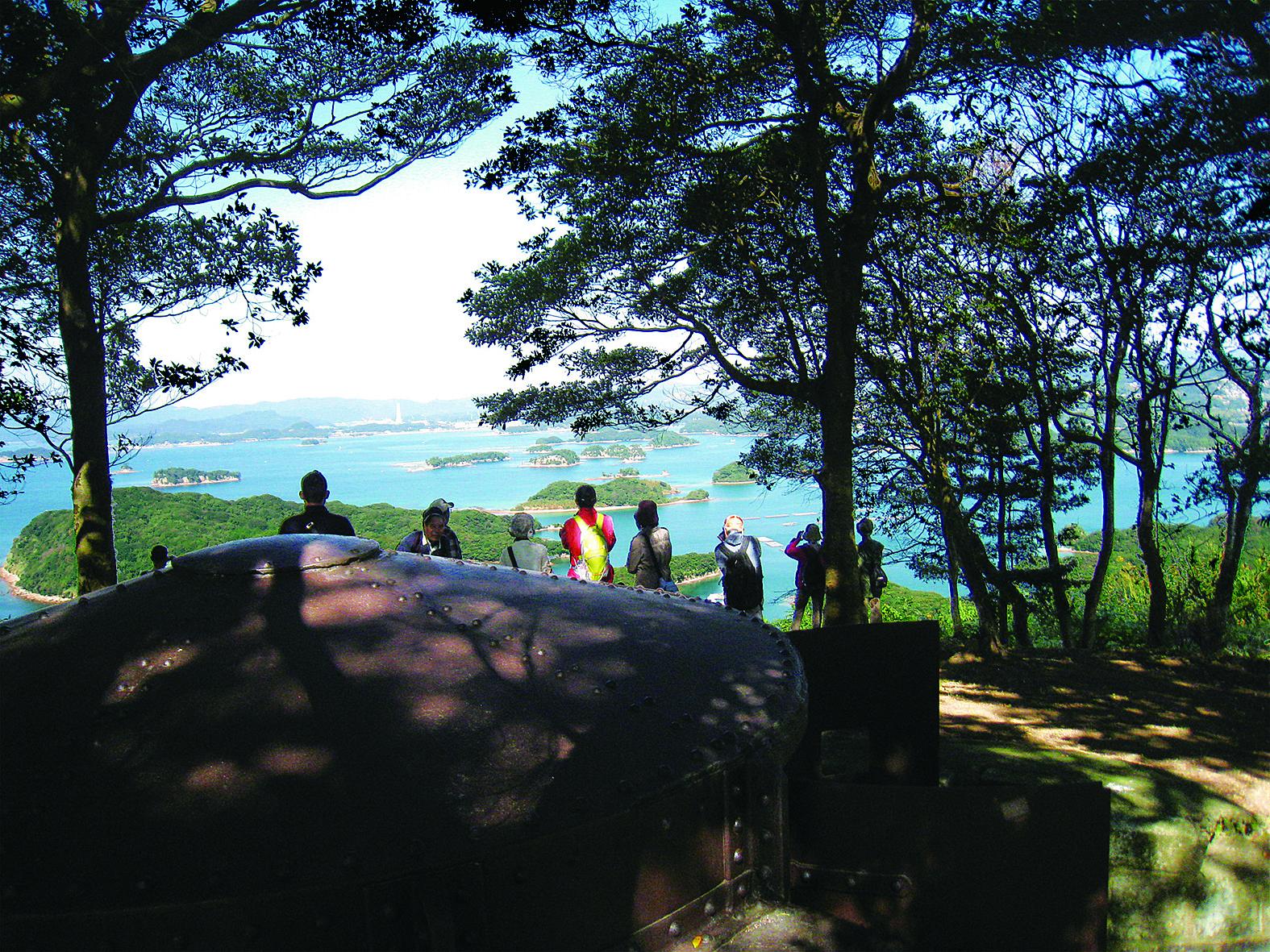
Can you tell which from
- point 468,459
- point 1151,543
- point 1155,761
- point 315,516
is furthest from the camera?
point 468,459

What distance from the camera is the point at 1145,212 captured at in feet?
34.2

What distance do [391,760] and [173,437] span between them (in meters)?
38.0

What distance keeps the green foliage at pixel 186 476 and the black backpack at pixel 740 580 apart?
772 inches

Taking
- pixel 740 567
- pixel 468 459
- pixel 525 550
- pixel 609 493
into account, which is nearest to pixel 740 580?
pixel 740 567

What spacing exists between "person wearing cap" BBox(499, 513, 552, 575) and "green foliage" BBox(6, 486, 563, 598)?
3.87m

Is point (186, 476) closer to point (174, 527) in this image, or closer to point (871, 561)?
point (174, 527)

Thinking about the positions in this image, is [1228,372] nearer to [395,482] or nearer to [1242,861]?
[1242,861]

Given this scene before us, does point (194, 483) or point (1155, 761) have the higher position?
point (194, 483)

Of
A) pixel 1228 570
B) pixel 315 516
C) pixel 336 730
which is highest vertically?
pixel 315 516

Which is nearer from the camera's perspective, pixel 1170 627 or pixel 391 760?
pixel 391 760

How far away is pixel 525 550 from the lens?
6730 millimetres

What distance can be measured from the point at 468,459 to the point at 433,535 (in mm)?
28350

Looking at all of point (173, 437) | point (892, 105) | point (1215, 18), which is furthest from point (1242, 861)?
point (173, 437)

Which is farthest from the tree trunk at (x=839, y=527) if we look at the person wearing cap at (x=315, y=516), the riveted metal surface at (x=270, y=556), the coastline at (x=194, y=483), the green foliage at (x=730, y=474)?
the coastline at (x=194, y=483)
